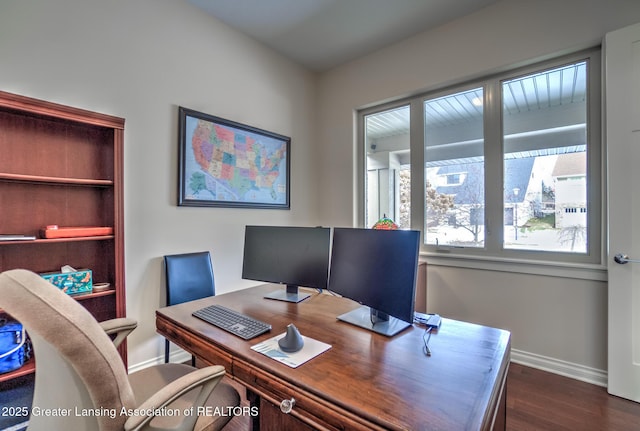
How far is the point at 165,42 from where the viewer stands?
241 centimetres

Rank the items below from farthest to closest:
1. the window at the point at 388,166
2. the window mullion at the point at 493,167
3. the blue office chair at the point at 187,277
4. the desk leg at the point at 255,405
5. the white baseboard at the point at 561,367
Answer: the window at the point at 388,166 < the window mullion at the point at 493,167 < the blue office chair at the point at 187,277 < the white baseboard at the point at 561,367 < the desk leg at the point at 255,405

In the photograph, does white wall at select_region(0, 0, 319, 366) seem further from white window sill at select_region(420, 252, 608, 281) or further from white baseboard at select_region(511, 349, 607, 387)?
white baseboard at select_region(511, 349, 607, 387)

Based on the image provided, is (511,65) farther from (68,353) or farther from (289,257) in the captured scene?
(68,353)

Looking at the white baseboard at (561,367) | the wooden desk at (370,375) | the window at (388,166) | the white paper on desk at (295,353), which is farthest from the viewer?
the window at (388,166)

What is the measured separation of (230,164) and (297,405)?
2352 mm

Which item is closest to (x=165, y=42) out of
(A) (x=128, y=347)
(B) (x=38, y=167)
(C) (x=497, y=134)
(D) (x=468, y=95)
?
(B) (x=38, y=167)

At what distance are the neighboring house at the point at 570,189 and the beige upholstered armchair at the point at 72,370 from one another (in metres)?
2.74

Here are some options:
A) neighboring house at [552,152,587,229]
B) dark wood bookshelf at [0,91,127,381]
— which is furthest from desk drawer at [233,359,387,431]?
neighboring house at [552,152,587,229]

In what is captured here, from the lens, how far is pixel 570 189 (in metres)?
2.34

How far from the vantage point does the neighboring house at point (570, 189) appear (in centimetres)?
229

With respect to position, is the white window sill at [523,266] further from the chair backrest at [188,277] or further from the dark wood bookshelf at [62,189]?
the dark wood bookshelf at [62,189]

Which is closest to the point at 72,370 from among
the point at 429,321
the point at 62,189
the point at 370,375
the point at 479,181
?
the point at 370,375

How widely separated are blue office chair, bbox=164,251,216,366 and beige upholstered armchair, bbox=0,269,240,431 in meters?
1.32

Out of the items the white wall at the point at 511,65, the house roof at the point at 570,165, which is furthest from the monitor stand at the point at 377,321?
the house roof at the point at 570,165
